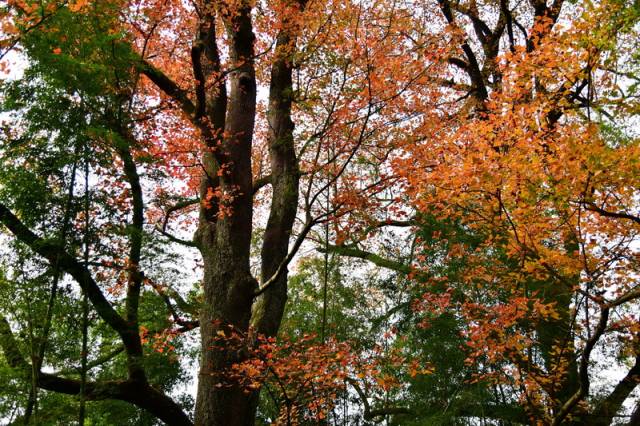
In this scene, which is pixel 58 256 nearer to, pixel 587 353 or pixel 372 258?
pixel 587 353

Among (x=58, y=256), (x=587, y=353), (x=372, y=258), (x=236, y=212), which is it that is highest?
(x=372, y=258)

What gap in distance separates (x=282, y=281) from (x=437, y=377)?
4.08m

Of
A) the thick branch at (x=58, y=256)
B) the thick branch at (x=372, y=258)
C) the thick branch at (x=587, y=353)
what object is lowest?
the thick branch at (x=587, y=353)

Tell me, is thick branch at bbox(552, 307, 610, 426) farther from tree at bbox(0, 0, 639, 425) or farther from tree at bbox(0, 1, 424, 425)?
tree at bbox(0, 1, 424, 425)

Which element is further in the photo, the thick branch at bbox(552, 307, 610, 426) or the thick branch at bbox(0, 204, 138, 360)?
the thick branch at bbox(0, 204, 138, 360)

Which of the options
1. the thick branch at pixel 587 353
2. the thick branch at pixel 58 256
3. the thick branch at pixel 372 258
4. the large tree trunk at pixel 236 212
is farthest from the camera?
the thick branch at pixel 372 258

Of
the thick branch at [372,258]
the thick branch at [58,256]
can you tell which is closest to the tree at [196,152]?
the thick branch at [58,256]

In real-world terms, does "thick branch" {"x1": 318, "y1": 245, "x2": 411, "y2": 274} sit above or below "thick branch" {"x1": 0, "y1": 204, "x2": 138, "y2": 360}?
above

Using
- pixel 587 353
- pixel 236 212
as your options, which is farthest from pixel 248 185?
pixel 587 353

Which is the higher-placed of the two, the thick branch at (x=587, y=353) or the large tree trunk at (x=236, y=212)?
the large tree trunk at (x=236, y=212)

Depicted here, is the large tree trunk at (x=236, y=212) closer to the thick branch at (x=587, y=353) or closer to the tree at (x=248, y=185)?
the tree at (x=248, y=185)

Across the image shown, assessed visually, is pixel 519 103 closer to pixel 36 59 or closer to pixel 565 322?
pixel 565 322

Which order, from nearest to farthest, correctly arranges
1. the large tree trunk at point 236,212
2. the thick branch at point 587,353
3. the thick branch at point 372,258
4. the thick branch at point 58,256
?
the thick branch at point 587,353 → the thick branch at point 58,256 → the large tree trunk at point 236,212 → the thick branch at point 372,258

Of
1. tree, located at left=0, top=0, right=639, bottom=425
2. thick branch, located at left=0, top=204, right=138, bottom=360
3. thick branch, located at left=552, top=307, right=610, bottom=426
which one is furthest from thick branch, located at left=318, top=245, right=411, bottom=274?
thick branch, located at left=0, top=204, right=138, bottom=360
